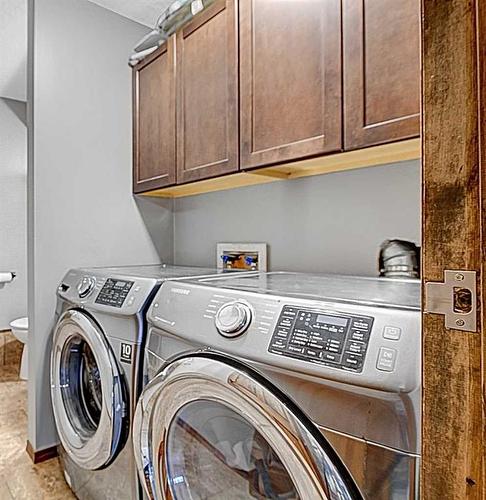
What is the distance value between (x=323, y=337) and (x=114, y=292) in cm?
94

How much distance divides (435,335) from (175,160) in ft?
5.31

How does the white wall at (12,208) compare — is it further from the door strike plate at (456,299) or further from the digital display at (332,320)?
the door strike plate at (456,299)

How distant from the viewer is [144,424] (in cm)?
110

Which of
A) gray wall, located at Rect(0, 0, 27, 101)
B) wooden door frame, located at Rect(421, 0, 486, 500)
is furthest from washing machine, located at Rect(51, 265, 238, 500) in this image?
gray wall, located at Rect(0, 0, 27, 101)

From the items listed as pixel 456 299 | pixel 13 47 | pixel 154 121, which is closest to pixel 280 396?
pixel 456 299

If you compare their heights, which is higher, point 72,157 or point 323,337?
point 72,157

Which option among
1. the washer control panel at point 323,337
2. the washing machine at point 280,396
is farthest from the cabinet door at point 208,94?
the washer control panel at point 323,337

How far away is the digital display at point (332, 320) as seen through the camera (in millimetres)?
733

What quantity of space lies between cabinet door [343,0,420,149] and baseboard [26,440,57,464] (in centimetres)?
197

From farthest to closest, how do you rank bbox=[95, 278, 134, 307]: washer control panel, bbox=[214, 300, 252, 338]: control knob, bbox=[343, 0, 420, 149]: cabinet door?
bbox=[95, 278, 134, 307]: washer control panel → bbox=[343, 0, 420, 149]: cabinet door → bbox=[214, 300, 252, 338]: control knob

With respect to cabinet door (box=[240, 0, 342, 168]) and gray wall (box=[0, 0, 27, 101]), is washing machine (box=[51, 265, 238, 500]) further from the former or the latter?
gray wall (box=[0, 0, 27, 101])

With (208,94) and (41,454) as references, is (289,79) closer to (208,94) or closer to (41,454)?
(208,94)

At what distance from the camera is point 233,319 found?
0.91 m

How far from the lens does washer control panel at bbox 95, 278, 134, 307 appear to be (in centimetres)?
139
